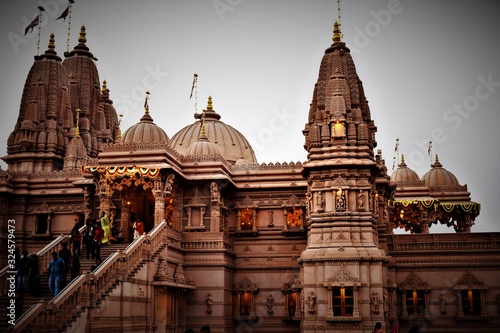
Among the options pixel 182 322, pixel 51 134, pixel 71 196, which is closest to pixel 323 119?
pixel 182 322

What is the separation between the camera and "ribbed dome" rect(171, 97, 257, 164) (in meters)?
42.6

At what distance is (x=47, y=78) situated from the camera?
4272cm

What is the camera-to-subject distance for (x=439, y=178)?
47.9m

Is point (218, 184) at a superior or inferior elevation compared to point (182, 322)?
superior

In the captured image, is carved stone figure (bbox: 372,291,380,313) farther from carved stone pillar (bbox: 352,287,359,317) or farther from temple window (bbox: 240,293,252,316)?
temple window (bbox: 240,293,252,316)

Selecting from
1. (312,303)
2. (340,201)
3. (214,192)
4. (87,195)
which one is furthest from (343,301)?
(87,195)

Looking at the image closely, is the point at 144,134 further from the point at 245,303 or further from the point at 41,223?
the point at 245,303

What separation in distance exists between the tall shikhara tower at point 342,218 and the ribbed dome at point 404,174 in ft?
40.0

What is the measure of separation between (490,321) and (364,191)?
28.0ft

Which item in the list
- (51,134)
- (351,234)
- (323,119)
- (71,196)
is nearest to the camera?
(351,234)

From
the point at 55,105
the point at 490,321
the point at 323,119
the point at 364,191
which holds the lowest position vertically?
the point at 490,321

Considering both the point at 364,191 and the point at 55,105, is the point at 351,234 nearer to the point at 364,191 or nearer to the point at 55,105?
the point at 364,191

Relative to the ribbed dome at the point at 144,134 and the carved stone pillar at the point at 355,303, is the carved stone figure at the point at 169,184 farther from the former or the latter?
the carved stone pillar at the point at 355,303

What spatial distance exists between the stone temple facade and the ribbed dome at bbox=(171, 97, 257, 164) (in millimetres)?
6659
